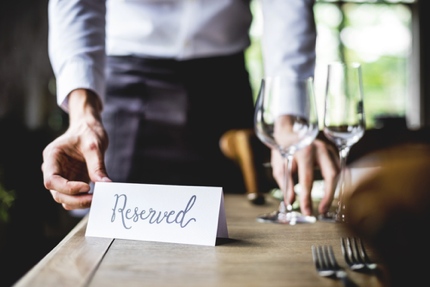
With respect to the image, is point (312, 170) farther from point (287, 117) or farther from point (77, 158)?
point (77, 158)

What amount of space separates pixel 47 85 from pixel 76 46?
3.80 m

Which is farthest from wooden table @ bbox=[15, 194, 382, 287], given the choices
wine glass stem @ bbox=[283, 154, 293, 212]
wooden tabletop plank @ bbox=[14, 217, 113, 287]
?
wine glass stem @ bbox=[283, 154, 293, 212]

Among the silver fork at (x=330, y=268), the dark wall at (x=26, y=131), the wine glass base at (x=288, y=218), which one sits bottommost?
the dark wall at (x=26, y=131)

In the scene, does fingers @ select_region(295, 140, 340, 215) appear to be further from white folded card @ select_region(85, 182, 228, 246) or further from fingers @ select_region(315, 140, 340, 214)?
white folded card @ select_region(85, 182, 228, 246)

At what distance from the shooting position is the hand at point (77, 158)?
0.71 m

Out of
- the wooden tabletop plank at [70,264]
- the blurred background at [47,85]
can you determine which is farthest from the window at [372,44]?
the wooden tabletop plank at [70,264]

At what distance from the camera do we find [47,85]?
4621 millimetres

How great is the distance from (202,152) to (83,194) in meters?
0.64

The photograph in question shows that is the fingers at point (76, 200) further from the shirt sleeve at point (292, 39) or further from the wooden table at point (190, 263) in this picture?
the shirt sleeve at point (292, 39)

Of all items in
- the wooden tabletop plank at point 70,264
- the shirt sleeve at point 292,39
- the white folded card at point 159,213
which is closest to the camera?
the wooden tabletop plank at point 70,264

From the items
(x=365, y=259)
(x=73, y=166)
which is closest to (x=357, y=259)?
(x=365, y=259)

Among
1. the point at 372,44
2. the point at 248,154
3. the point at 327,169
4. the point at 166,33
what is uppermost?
the point at 166,33

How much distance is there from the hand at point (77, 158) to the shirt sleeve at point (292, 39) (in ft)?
1.40

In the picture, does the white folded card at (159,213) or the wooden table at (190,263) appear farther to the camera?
the white folded card at (159,213)
